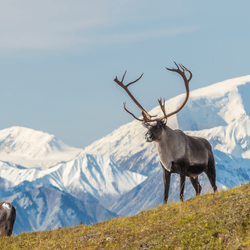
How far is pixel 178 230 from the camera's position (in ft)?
46.4

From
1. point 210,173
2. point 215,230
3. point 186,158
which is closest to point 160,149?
point 186,158

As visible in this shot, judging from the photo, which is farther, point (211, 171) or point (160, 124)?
point (211, 171)

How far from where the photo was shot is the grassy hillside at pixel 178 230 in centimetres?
1271

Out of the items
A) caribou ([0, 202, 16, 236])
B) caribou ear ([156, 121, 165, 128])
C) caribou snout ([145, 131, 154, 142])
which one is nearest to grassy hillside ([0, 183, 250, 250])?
caribou ([0, 202, 16, 236])

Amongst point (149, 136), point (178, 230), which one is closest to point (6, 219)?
point (149, 136)

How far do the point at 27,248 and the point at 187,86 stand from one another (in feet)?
34.2

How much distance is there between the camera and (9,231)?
2328cm

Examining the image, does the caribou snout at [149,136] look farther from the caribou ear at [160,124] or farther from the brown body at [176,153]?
the caribou ear at [160,124]

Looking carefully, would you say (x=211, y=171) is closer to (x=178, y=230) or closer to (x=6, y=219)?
(x=178, y=230)

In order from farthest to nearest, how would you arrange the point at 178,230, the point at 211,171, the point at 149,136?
1. the point at 211,171
2. the point at 149,136
3. the point at 178,230

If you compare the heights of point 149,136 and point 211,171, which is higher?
point 149,136

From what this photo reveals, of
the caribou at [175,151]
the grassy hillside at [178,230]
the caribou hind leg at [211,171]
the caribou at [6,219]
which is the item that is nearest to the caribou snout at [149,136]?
the caribou at [175,151]

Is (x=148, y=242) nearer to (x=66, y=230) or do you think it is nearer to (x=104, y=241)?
(x=104, y=241)

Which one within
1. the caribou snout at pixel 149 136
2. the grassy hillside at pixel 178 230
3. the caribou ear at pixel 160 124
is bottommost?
the grassy hillside at pixel 178 230
